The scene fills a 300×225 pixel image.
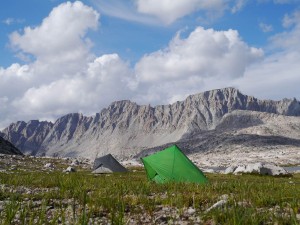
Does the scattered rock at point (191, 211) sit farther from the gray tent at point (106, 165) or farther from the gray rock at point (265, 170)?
the gray rock at point (265, 170)

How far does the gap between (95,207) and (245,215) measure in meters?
4.01

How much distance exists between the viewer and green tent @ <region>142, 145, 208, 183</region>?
25.5 m

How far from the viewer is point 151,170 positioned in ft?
98.1

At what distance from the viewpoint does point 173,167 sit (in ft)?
87.0

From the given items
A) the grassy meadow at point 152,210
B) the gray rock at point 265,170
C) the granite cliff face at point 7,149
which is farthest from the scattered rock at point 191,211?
the granite cliff face at point 7,149

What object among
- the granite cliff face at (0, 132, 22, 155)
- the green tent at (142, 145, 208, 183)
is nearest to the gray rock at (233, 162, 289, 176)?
the green tent at (142, 145, 208, 183)

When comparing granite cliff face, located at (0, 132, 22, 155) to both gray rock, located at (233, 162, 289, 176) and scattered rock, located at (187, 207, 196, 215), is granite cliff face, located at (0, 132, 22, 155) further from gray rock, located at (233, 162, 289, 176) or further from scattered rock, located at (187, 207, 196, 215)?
scattered rock, located at (187, 207, 196, 215)

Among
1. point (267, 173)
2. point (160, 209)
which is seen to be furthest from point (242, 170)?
point (160, 209)

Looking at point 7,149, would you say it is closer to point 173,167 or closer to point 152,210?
point 173,167

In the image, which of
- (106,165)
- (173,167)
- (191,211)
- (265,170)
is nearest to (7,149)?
(106,165)

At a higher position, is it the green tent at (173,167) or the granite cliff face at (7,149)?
the granite cliff face at (7,149)

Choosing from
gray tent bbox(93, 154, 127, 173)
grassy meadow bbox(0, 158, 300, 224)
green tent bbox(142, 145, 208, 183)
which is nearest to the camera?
grassy meadow bbox(0, 158, 300, 224)

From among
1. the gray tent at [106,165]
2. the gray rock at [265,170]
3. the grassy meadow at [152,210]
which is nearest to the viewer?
the grassy meadow at [152,210]

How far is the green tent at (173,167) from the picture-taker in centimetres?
2548
